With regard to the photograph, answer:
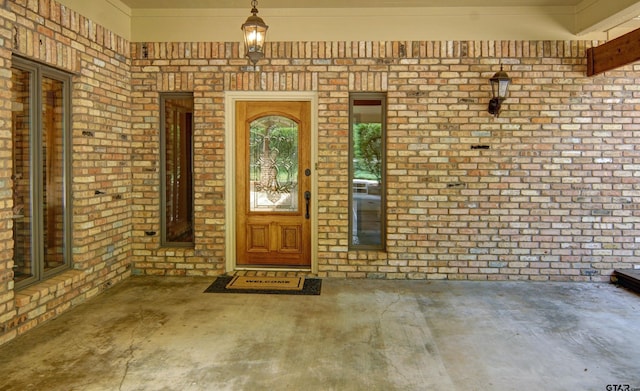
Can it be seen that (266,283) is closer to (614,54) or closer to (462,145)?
(462,145)

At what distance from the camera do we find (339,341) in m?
3.45

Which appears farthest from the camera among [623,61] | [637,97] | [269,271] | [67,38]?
[269,271]

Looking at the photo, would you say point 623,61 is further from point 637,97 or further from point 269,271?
point 269,271

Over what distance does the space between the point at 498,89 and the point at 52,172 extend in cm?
461

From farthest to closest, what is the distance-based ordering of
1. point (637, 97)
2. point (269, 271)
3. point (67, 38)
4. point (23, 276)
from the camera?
point (269, 271) < point (637, 97) < point (67, 38) < point (23, 276)

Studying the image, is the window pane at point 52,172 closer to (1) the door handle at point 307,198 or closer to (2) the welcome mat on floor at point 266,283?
(2) the welcome mat on floor at point 266,283

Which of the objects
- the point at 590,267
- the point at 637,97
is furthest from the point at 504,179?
the point at 637,97

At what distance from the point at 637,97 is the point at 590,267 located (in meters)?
2.00

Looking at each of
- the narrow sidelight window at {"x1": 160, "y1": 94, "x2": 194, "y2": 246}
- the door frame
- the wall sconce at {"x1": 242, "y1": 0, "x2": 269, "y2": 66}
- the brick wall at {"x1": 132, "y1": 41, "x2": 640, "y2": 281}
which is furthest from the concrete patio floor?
the wall sconce at {"x1": 242, "y1": 0, "x2": 269, "y2": 66}

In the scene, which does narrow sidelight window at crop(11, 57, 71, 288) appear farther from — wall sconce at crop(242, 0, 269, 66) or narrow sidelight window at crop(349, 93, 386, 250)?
narrow sidelight window at crop(349, 93, 386, 250)

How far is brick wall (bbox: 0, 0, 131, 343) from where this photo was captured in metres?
3.46

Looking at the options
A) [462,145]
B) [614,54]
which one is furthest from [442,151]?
[614,54]

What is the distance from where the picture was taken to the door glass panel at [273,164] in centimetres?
553

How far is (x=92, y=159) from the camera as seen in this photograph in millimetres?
4594
